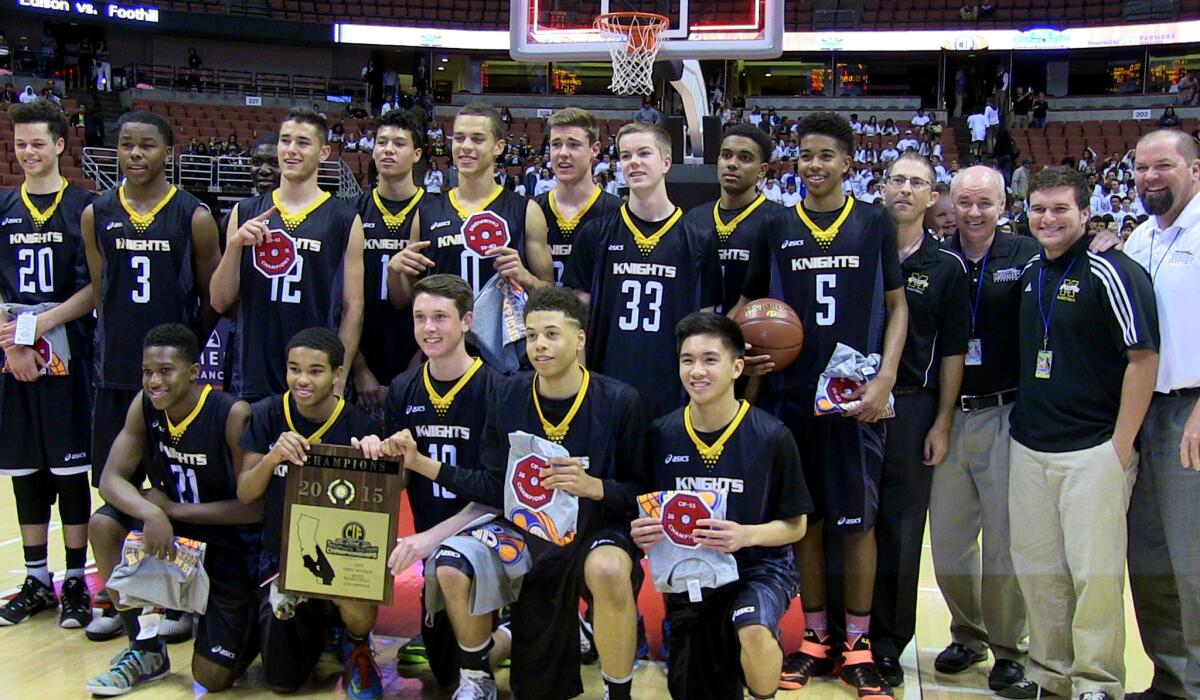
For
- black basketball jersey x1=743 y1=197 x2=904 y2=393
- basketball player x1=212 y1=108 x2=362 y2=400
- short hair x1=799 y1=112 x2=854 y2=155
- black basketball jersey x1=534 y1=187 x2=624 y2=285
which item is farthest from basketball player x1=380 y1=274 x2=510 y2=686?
short hair x1=799 y1=112 x2=854 y2=155

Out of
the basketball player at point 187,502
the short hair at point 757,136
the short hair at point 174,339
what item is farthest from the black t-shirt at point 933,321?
the short hair at point 174,339

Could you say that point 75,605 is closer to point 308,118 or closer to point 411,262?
point 411,262

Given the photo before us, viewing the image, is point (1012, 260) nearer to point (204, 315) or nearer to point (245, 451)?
point (245, 451)

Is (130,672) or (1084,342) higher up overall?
(1084,342)

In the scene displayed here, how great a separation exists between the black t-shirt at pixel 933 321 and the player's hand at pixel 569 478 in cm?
145

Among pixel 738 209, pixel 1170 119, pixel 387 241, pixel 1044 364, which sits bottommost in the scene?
pixel 1044 364

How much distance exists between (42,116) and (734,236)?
3.21 meters

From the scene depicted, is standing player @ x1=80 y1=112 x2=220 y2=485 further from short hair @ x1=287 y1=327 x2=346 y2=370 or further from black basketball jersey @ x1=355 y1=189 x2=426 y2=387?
short hair @ x1=287 y1=327 x2=346 y2=370

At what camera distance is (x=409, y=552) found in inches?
146

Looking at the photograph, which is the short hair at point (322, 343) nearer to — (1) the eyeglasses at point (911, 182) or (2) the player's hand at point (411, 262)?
(2) the player's hand at point (411, 262)

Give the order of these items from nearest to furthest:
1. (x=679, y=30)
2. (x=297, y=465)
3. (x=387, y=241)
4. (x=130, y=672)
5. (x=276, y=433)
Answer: (x=297, y=465), (x=130, y=672), (x=276, y=433), (x=387, y=241), (x=679, y=30)

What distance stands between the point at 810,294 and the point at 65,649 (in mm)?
3435

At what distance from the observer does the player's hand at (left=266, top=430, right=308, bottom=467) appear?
3777 millimetres

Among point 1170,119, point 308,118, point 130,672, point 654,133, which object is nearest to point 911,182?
point 654,133
